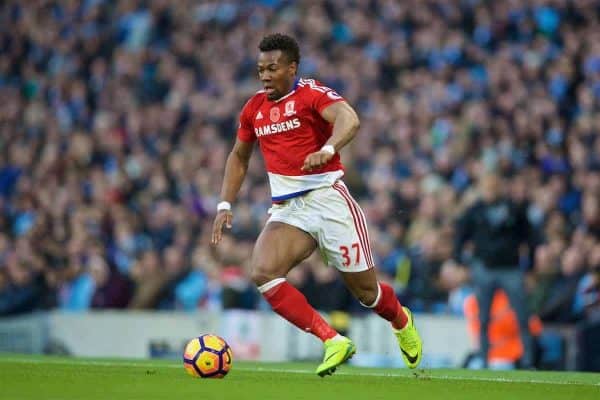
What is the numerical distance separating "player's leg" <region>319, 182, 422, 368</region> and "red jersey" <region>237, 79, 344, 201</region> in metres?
0.17

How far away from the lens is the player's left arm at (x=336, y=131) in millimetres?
8539

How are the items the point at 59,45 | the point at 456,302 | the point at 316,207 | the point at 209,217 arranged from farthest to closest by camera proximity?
1. the point at 59,45
2. the point at 209,217
3. the point at 456,302
4. the point at 316,207

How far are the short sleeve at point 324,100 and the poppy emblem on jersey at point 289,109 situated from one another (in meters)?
0.15

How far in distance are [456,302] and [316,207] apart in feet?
20.3

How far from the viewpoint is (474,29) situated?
781 inches

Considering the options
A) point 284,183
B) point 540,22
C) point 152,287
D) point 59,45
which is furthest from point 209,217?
point 284,183

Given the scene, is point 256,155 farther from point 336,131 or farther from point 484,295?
point 336,131

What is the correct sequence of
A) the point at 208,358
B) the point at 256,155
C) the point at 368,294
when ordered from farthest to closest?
the point at 256,155 < the point at 368,294 < the point at 208,358

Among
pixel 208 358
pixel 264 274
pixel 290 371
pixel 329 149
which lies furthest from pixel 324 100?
pixel 290 371

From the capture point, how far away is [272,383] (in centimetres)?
893

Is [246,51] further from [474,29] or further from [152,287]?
[152,287]

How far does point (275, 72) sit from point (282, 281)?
55.8 inches

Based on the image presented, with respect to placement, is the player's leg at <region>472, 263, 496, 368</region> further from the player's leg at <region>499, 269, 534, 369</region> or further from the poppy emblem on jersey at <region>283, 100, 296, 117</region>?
the poppy emblem on jersey at <region>283, 100, 296, 117</region>

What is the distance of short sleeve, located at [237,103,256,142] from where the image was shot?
966 cm
